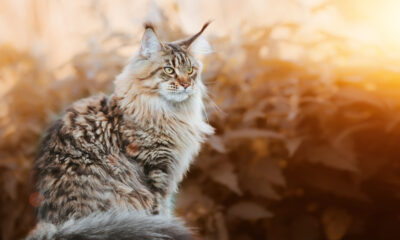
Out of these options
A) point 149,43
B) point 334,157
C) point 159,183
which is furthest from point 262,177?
point 149,43

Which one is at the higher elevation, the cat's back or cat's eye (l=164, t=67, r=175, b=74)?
cat's eye (l=164, t=67, r=175, b=74)

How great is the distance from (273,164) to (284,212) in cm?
22

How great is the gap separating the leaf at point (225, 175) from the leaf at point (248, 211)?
3.0 inches

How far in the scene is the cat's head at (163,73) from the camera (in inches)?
48.5

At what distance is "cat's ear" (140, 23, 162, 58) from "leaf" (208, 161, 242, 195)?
0.60 m

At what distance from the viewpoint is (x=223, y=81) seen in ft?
6.06

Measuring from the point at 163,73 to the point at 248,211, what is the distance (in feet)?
2.29

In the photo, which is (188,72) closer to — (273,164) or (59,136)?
(59,136)

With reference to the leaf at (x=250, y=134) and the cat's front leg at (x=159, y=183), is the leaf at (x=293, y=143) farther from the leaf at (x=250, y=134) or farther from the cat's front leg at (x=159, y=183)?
the cat's front leg at (x=159, y=183)

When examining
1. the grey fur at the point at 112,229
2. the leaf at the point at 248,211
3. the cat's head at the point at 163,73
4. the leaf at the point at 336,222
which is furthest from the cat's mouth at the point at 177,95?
the leaf at the point at 336,222

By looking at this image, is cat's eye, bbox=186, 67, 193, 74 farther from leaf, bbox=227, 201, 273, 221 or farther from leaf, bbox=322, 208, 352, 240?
leaf, bbox=322, 208, 352, 240

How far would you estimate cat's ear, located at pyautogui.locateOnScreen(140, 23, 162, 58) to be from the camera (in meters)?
1.15

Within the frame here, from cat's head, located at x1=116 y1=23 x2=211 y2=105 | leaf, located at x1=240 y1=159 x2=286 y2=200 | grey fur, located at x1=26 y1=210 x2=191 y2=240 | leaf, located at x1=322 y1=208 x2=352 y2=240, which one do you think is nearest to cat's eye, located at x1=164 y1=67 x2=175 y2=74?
cat's head, located at x1=116 y1=23 x2=211 y2=105

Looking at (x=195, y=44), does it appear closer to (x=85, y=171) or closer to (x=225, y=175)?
(x=85, y=171)
